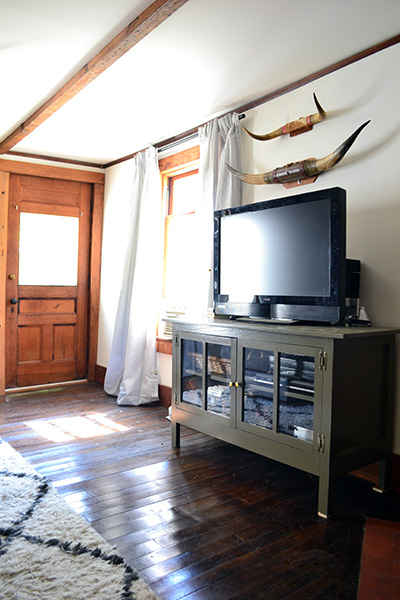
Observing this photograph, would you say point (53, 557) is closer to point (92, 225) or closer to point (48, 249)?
point (48, 249)

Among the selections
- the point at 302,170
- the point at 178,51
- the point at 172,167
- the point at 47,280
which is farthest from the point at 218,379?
the point at 47,280

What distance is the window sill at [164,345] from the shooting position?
4.11 metres

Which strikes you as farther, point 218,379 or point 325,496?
point 218,379

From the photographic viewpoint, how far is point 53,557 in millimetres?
1742

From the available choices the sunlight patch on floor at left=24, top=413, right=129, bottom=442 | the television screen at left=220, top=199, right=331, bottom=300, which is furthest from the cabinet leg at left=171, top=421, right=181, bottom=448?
the television screen at left=220, top=199, right=331, bottom=300

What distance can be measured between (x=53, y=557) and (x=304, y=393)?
1.26 meters

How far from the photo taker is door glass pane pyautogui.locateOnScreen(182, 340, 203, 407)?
2.86m

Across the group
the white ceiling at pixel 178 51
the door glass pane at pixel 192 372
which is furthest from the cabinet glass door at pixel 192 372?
the white ceiling at pixel 178 51

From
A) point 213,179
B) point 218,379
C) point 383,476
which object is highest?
point 213,179

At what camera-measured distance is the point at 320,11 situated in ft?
7.40

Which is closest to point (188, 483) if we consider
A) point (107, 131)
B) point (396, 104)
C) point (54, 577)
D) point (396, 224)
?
point (54, 577)

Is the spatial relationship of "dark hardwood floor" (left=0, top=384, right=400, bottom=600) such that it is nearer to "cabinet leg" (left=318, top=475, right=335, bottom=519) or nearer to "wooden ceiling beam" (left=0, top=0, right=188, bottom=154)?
"cabinet leg" (left=318, top=475, right=335, bottom=519)

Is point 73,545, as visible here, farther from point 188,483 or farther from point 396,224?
point 396,224

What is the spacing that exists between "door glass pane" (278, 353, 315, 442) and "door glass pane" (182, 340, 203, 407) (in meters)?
0.66
